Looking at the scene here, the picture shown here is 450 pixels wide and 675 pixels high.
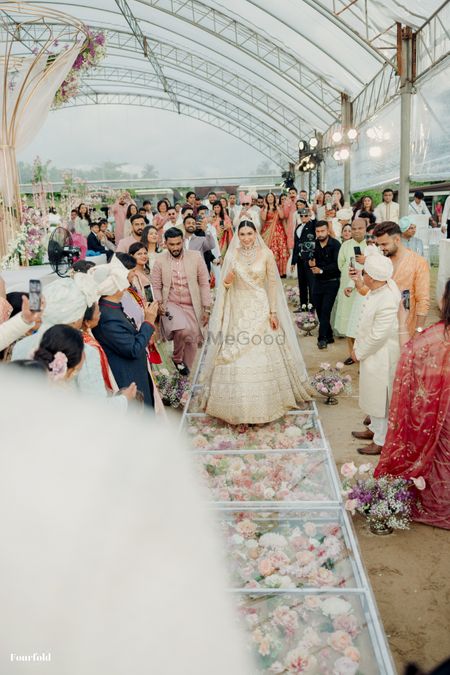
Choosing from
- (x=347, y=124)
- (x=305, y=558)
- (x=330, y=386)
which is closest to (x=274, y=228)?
(x=347, y=124)

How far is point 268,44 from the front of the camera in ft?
43.7

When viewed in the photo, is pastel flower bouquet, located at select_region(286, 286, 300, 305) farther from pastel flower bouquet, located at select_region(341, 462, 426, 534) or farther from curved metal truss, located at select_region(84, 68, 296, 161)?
curved metal truss, located at select_region(84, 68, 296, 161)

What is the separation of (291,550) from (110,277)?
1584 millimetres

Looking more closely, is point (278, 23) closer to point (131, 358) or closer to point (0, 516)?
point (131, 358)

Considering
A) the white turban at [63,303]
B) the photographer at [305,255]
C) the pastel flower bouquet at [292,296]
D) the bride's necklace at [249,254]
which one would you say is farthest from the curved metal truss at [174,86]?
the white turban at [63,303]

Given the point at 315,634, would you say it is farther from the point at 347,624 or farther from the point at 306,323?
the point at 306,323

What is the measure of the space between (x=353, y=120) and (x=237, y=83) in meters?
8.73

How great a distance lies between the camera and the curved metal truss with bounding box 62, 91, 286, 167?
25875 mm

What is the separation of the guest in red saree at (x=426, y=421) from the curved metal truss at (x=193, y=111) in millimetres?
23233

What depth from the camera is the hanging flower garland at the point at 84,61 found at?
516cm

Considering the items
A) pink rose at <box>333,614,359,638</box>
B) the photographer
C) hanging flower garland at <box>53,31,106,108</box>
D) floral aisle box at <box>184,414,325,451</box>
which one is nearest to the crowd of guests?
floral aisle box at <box>184,414,325,451</box>

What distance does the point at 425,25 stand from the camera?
7.29 m

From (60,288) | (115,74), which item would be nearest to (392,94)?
(60,288)

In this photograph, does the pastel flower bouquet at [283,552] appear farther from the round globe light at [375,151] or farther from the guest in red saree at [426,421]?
the round globe light at [375,151]
